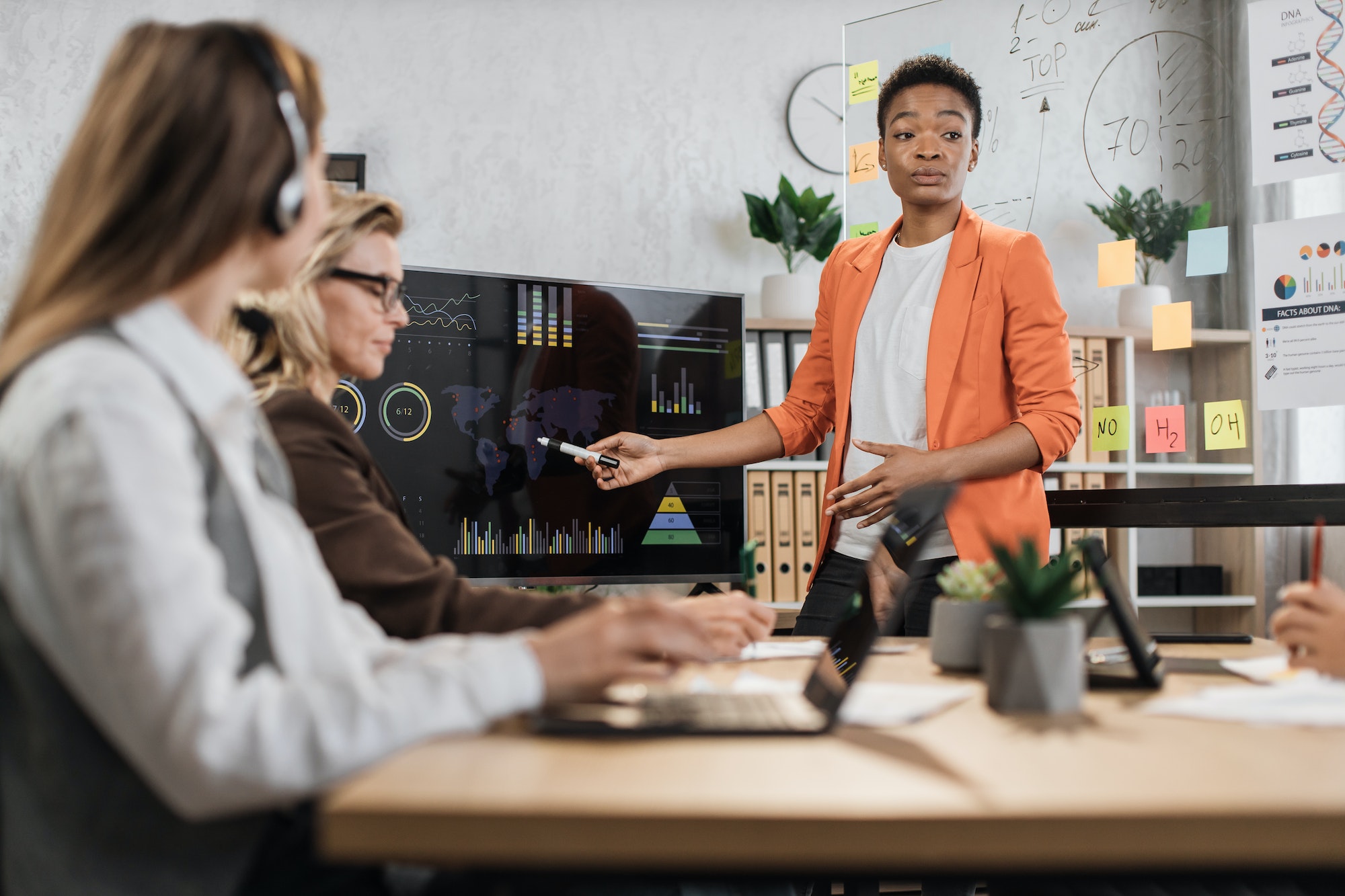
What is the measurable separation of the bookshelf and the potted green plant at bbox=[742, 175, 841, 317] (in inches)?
3.5

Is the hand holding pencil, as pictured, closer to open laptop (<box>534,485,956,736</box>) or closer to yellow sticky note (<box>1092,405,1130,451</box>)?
open laptop (<box>534,485,956,736</box>)

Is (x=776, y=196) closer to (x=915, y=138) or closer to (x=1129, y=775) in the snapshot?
(x=915, y=138)

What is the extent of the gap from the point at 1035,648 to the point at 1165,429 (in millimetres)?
1538

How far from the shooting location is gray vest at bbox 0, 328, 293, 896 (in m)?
0.67

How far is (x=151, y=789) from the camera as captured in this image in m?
0.69

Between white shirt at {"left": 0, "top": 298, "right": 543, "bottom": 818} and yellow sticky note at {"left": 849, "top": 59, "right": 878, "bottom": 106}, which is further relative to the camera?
yellow sticky note at {"left": 849, "top": 59, "right": 878, "bottom": 106}

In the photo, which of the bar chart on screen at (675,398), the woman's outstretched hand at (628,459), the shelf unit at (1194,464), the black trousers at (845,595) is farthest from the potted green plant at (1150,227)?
the bar chart on screen at (675,398)

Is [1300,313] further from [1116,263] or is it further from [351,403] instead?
[351,403]

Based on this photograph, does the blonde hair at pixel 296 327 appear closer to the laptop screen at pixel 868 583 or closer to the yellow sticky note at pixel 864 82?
the laptop screen at pixel 868 583

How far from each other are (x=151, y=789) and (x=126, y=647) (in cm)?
14

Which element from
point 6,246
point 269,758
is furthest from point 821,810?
point 6,246

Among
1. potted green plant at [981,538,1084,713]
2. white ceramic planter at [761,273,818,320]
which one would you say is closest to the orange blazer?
potted green plant at [981,538,1084,713]

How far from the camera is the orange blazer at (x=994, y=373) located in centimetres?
185

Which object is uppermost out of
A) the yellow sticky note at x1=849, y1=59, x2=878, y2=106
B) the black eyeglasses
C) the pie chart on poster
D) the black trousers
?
the yellow sticky note at x1=849, y1=59, x2=878, y2=106
